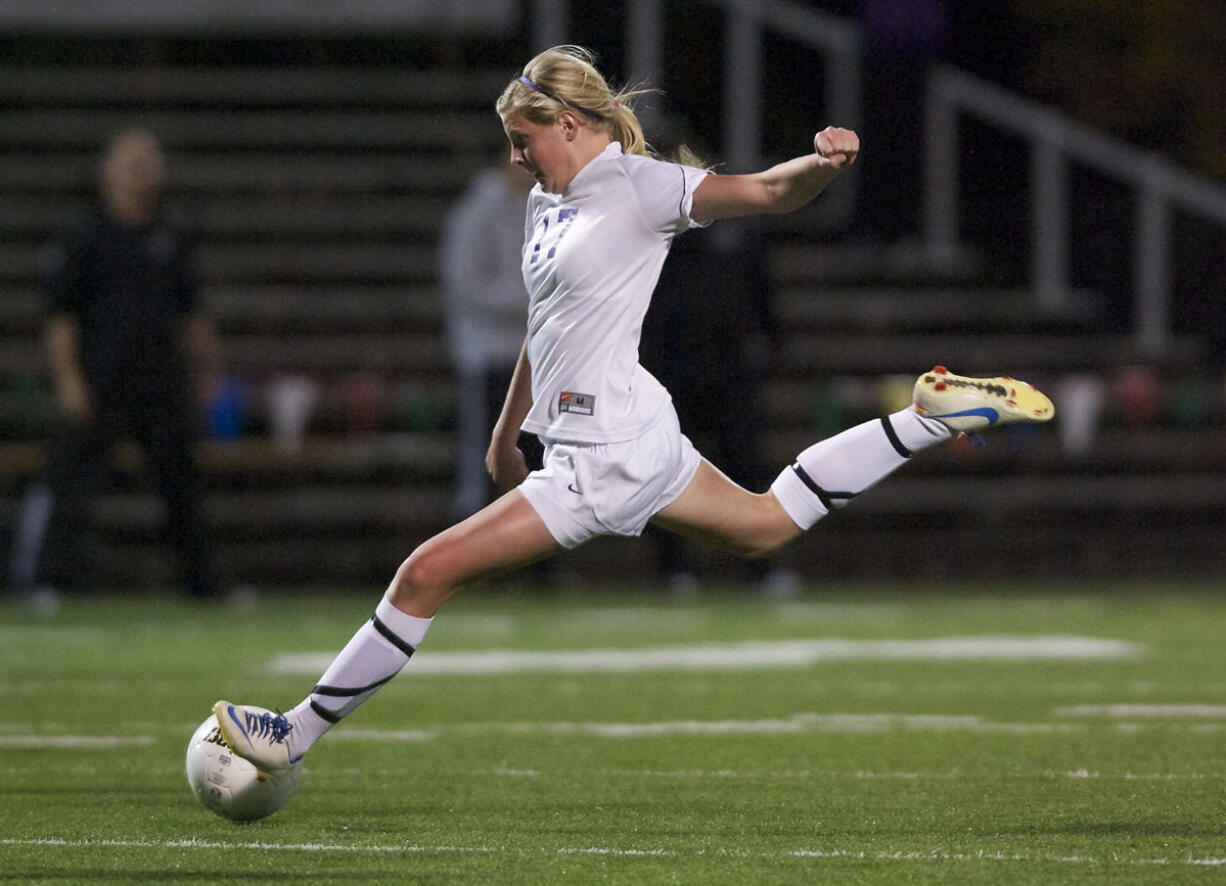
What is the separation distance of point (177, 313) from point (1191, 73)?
376 inches

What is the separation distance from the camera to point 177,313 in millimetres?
12508

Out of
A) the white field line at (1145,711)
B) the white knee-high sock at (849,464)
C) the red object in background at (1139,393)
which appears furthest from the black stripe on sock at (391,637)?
the red object in background at (1139,393)

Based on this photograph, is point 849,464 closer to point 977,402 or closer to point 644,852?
point 977,402

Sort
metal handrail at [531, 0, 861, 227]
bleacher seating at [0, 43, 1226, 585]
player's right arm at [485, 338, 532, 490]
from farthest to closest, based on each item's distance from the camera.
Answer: metal handrail at [531, 0, 861, 227] → bleacher seating at [0, 43, 1226, 585] → player's right arm at [485, 338, 532, 490]

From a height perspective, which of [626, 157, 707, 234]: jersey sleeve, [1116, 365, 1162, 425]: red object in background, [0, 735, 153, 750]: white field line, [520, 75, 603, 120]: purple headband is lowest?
[0, 735, 153, 750]: white field line

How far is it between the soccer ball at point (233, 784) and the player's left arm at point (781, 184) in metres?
1.63

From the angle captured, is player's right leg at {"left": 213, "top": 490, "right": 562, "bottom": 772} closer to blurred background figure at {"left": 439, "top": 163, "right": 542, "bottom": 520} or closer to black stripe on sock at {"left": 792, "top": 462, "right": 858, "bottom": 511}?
black stripe on sock at {"left": 792, "top": 462, "right": 858, "bottom": 511}

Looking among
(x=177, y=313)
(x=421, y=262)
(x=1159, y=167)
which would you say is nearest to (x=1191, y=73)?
(x=1159, y=167)

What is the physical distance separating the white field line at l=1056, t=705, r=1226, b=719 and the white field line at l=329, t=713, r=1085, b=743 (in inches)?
12.7

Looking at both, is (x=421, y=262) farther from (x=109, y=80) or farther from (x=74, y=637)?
(x=74, y=637)

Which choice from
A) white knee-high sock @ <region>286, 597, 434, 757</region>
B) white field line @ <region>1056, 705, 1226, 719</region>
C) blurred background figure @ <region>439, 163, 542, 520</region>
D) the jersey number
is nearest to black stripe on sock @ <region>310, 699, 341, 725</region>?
white knee-high sock @ <region>286, 597, 434, 757</region>

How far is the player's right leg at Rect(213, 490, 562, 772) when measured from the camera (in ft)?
18.5

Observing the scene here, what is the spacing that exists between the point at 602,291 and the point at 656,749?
176 centimetres

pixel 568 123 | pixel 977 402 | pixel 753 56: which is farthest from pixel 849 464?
pixel 753 56
